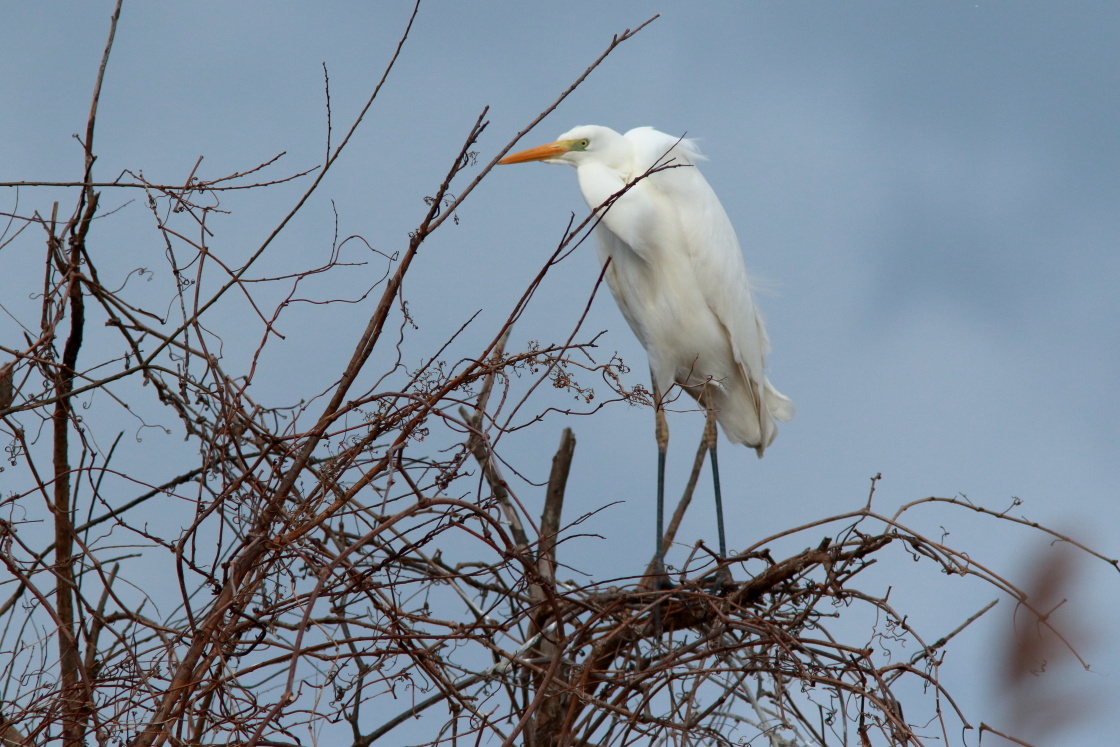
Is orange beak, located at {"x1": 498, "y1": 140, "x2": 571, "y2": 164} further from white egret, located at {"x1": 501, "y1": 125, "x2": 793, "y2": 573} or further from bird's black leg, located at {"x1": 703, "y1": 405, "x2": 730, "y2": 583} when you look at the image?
bird's black leg, located at {"x1": 703, "y1": 405, "x2": 730, "y2": 583}

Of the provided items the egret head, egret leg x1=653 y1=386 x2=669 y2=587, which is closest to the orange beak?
the egret head

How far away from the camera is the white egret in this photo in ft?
11.4

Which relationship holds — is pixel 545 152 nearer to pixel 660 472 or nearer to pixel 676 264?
pixel 676 264

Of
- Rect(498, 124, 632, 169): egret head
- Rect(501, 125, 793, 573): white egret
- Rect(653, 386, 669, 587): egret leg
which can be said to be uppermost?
Rect(498, 124, 632, 169): egret head

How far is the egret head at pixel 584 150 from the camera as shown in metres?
3.48

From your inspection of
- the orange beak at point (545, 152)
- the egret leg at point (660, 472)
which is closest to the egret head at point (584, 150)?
the orange beak at point (545, 152)

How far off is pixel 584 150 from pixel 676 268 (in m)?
0.51

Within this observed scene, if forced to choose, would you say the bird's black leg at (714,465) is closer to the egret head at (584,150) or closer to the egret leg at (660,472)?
the egret leg at (660,472)

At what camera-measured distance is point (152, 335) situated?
1.95 meters

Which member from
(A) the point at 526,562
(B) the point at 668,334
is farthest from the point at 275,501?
(B) the point at 668,334

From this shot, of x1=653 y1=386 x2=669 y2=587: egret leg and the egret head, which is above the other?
the egret head

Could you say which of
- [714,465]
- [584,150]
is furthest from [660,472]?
[584,150]

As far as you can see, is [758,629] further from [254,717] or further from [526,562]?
[254,717]

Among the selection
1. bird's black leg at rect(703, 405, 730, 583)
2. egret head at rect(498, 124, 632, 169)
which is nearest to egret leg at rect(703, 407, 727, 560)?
bird's black leg at rect(703, 405, 730, 583)
